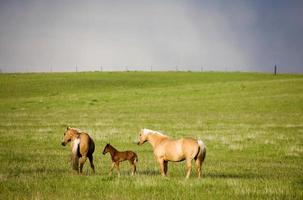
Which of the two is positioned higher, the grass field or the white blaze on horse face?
the white blaze on horse face

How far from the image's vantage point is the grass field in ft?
37.8

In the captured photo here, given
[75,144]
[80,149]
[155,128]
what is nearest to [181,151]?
[80,149]

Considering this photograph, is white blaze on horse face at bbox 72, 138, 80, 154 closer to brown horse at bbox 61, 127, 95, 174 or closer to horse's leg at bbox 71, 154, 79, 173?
brown horse at bbox 61, 127, 95, 174

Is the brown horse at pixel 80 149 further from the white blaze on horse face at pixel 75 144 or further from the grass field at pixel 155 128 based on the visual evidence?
the grass field at pixel 155 128

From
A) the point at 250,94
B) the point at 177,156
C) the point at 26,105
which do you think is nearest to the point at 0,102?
the point at 26,105

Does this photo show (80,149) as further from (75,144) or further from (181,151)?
(181,151)

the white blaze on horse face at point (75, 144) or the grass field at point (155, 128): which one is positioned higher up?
the white blaze on horse face at point (75, 144)

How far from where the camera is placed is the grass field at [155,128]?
11508 millimetres

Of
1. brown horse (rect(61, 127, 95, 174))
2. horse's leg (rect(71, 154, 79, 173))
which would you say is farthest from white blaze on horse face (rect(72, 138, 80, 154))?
horse's leg (rect(71, 154, 79, 173))

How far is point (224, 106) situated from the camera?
1984 inches

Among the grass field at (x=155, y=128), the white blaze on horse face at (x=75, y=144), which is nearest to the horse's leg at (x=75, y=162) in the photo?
the white blaze on horse face at (x=75, y=144)

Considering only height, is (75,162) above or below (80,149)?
below

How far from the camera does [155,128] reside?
32.6m

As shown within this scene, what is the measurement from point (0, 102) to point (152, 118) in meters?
24.9
